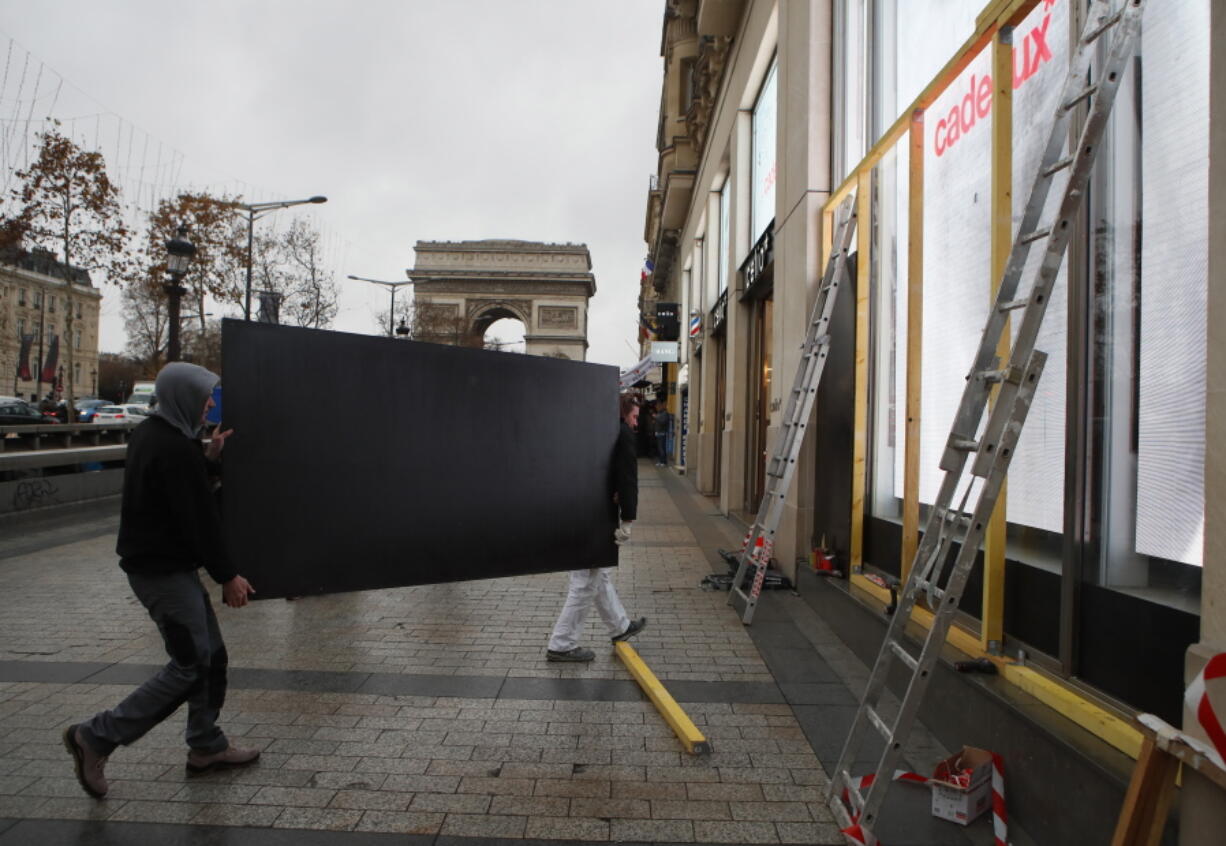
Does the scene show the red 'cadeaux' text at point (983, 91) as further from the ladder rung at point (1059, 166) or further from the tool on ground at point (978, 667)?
the tool on ground at point (978, 667)

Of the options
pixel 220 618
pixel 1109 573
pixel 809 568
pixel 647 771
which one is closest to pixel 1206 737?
pixel 1109 573

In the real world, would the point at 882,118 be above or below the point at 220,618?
above

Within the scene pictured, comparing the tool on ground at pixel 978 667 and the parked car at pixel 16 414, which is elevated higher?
the parked car at pixel 16 414

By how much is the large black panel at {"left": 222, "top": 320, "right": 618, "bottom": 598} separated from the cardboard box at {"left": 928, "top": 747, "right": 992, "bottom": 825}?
2432 mm

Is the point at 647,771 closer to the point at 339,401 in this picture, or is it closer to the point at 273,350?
the point at 339,401

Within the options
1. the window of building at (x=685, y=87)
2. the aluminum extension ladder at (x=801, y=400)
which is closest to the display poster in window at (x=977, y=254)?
the aluminum extension ladder at (x=801, y=400)

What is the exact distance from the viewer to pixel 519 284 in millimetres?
65625

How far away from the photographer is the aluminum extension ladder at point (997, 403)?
2.88 m

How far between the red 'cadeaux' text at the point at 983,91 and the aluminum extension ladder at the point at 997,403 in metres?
1.11

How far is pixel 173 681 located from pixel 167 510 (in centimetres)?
76

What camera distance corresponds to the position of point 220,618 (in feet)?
21.3

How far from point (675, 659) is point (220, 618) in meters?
3.78

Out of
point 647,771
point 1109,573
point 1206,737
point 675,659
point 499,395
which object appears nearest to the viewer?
point 1206,737

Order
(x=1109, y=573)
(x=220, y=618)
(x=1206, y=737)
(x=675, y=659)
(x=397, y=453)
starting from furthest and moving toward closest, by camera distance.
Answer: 1. (x=220, y=618)
2. (x=675, y=659)
3. (x=397, y=453)
4. (x=1109, y=573)
5. (x=1206, y=737)
